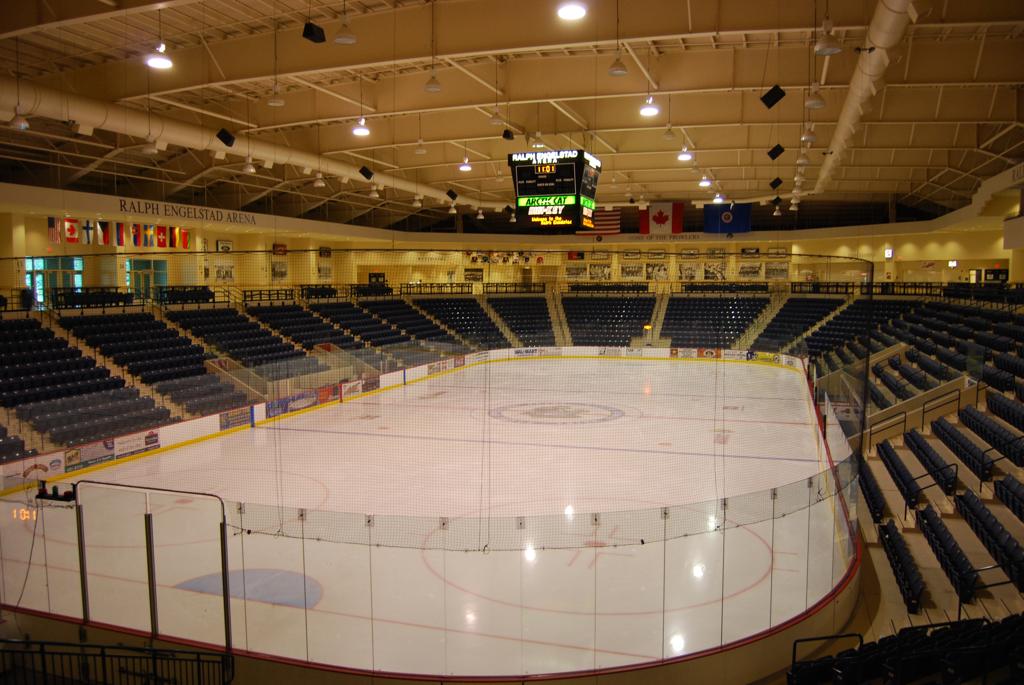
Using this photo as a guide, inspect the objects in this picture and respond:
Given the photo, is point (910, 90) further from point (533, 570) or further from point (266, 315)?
point (266, 315)

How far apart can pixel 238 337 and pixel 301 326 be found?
7.88 ft

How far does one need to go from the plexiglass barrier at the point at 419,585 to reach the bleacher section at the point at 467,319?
15.4 meters

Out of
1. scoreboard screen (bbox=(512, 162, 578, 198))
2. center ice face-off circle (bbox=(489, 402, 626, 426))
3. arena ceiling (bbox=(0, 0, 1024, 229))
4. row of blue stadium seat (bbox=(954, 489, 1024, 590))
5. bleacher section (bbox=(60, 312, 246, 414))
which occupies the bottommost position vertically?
center ice face-off circle (bbox=(489, 402, 626, 426))

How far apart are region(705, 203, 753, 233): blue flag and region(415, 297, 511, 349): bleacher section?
12.2m

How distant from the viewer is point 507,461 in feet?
46.4

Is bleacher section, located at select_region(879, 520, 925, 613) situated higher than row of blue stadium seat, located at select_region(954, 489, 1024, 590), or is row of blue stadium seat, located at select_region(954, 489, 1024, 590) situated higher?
row of blue stadium seat, located at select_region(954, 489, 1024, 590)

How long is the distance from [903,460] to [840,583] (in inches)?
258

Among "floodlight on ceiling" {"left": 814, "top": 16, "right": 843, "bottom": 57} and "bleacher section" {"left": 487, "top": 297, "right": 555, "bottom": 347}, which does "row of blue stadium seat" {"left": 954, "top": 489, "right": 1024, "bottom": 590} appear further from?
"bleacher section" {"left": 487, "top": 297, "right": 555, "bottom": 347}

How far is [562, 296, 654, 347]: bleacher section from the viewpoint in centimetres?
2416

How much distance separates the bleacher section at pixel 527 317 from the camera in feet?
76.8

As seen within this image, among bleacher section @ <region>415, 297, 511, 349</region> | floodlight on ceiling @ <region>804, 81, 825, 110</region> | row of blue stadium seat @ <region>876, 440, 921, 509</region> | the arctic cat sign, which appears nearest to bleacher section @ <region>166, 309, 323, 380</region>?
bleacher section @ <region>415, 297, 511, 349</region>

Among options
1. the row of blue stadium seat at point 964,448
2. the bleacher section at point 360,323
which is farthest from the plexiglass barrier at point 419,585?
the bleacher section at point 360,323

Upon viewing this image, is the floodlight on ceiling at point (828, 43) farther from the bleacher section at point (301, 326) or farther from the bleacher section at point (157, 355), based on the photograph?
the bleacher section at point (301, 326)

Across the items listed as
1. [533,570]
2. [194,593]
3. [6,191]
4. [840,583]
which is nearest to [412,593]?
[533,570]
